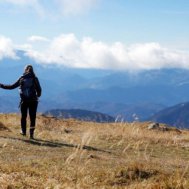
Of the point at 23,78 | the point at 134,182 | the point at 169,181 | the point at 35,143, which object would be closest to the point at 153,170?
the point at 134,182

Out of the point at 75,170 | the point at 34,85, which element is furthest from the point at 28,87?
the point at 75,170

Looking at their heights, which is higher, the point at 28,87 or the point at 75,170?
the point at 28,87

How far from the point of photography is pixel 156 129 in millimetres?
38781

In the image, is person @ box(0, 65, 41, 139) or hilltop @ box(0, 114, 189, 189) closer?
hilltop @ box(0, 114, 189, 189)

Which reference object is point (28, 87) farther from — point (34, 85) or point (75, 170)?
point (75, 170)

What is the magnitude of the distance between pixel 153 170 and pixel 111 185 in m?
2.11

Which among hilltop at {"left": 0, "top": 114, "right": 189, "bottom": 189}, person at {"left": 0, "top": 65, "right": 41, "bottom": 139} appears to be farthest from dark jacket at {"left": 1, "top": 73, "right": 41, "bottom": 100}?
hilltop at {"left": 0, "top": 114, "right": 189, "bottom": 189}

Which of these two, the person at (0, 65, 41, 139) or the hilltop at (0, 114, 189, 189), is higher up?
the person at (0, 65, 41, 139)

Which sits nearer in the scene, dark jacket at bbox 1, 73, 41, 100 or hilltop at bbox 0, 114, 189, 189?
hilltop at bbox 0, 114, 189, 189

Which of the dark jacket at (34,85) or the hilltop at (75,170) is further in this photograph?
the dark jacket at (34,85)

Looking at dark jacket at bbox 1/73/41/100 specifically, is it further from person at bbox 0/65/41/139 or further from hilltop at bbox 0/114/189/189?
hilltop at bbox 0/114/189/189

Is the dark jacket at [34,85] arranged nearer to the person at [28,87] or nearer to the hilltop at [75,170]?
the person at [28,87]

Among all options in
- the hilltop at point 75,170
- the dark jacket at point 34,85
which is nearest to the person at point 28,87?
the dark jacket at point 34,85

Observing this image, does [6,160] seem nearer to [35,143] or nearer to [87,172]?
[87,172]
